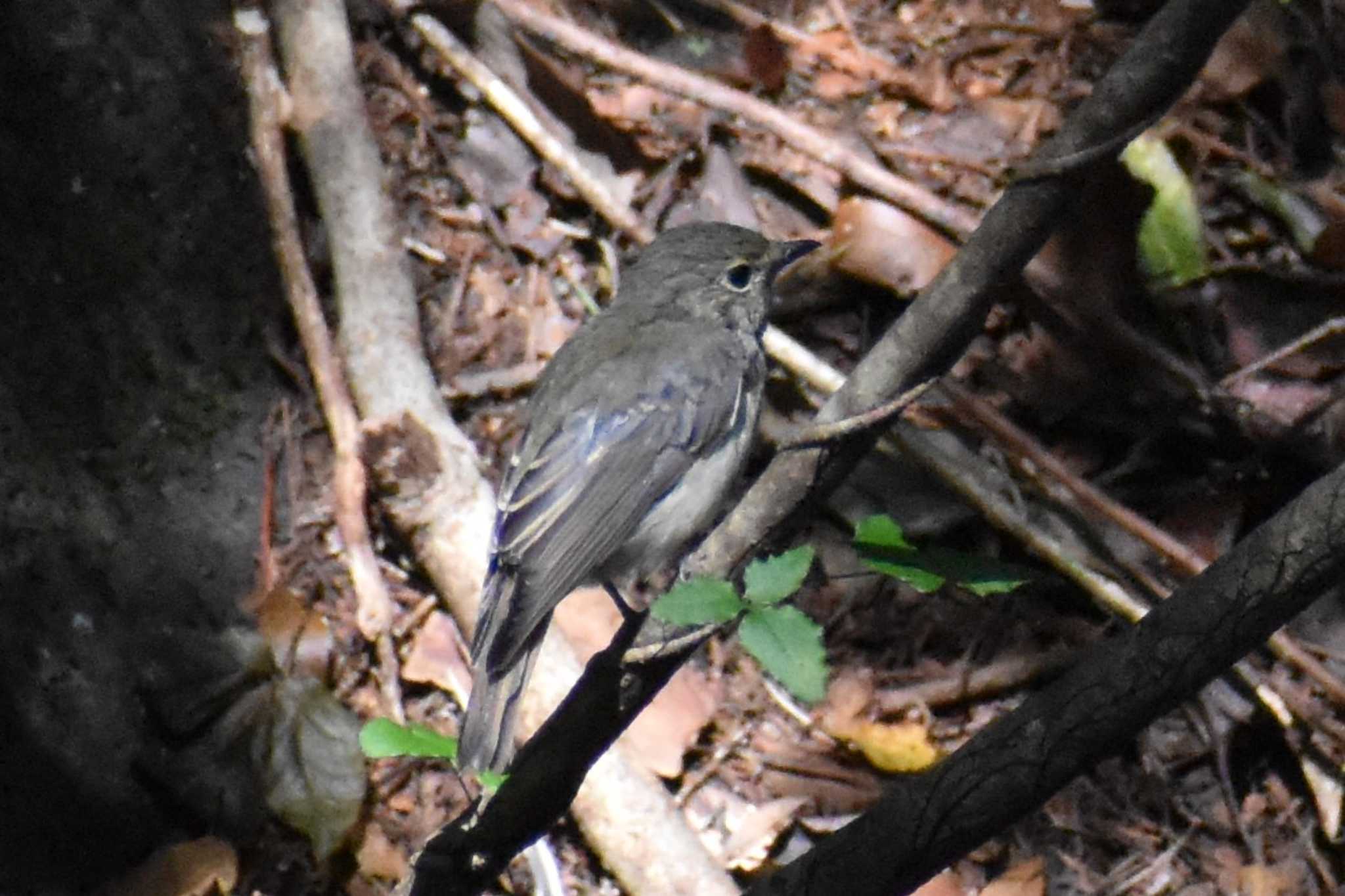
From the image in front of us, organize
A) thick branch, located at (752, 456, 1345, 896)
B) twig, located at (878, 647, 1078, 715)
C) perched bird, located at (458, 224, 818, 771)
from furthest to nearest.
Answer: twig, located at (878, 647, 1078, 715), perched bird, located at (458, 224, 818, 771), thick branch, located at (752, 456, 1345, 896)

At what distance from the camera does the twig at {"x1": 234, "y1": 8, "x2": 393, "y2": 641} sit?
502 centimetres

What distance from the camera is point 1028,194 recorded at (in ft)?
8.75

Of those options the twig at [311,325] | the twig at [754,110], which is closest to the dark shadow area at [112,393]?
the twig at [311,325]

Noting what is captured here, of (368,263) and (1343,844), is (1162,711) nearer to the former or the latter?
(1343,844)

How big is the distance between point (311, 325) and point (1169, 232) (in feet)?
10.7

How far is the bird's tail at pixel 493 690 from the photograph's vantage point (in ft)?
12.1

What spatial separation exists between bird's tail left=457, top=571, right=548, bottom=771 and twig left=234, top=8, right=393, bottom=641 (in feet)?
2.94

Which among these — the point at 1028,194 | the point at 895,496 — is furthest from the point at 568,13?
the point at 1028,194

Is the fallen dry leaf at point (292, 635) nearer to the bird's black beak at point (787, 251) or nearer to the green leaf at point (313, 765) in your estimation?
the green leaf at point (313, 765)

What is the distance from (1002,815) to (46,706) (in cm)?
295

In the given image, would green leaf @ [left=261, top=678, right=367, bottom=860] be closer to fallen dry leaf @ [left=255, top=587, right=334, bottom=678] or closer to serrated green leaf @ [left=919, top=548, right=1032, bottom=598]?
fallen dry leaf @ [left=255, top=587, right=334, bottom=678]

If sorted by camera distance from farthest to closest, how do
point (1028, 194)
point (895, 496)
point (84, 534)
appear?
point (895, 496), point (84, 534), point (1028, 194)

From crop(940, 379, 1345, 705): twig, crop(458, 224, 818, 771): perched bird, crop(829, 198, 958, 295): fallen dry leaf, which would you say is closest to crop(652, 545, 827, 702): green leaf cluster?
crop(458, 224, 818, 771): perched bird

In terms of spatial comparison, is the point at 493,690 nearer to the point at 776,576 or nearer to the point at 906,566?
the point at 776,576
